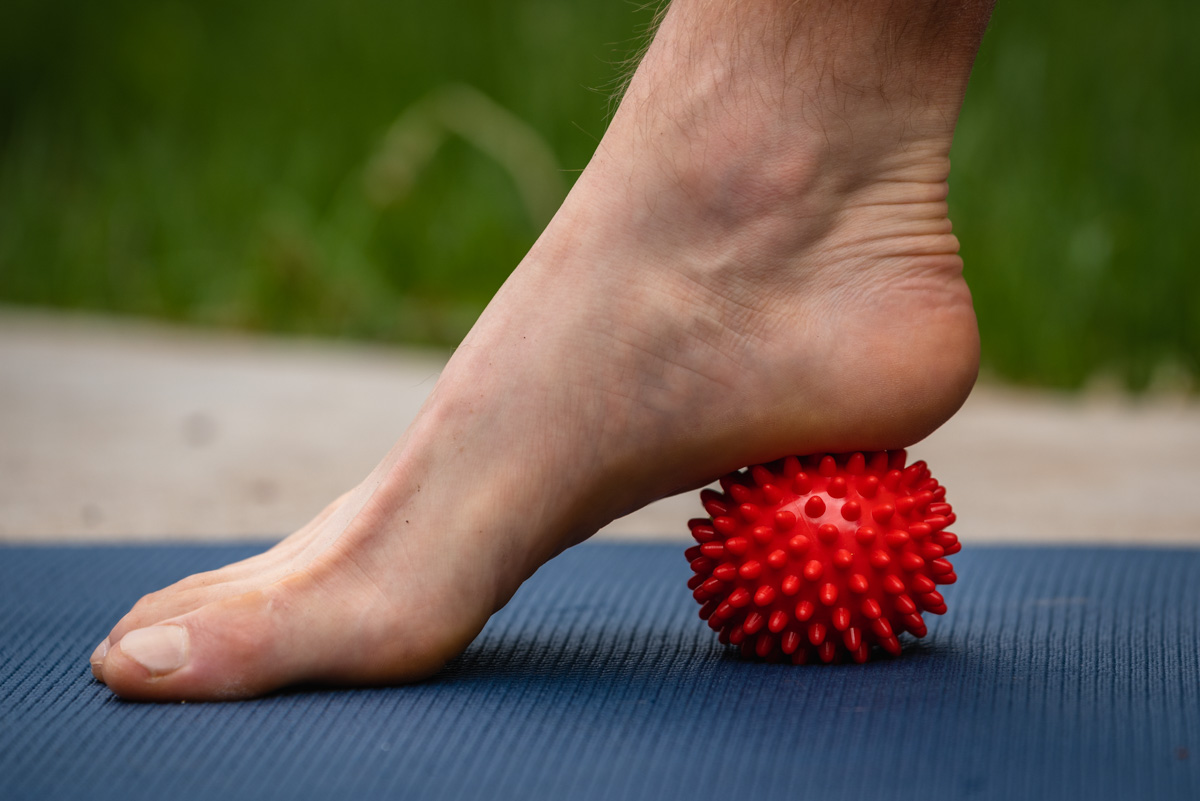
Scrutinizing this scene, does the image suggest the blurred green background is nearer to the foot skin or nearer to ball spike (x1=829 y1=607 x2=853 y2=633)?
the foot skin

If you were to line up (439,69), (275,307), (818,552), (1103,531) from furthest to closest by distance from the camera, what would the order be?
(439,69) < (275,307) < (1103,531) < (818,552)

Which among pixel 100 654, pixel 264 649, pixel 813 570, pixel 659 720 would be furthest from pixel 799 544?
pixel 100 654

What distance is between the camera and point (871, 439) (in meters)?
0.87

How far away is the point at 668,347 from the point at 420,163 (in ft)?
9.31

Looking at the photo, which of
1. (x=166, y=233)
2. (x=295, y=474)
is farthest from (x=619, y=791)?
(x=166, y=233)

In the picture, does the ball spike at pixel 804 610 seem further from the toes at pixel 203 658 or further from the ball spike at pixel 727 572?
the toes at pixel 203 658

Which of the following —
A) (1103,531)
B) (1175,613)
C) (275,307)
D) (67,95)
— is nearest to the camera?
(1175,613)

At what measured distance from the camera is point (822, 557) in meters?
0.82

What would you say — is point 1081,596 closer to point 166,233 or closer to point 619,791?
point 619,791

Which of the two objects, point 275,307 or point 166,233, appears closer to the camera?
point 275,307

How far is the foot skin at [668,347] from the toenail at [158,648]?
0.03m

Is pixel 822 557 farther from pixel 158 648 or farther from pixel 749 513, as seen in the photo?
pixel 158 648

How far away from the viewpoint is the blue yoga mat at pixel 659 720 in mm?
634

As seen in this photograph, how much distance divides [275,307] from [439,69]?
1.16m
